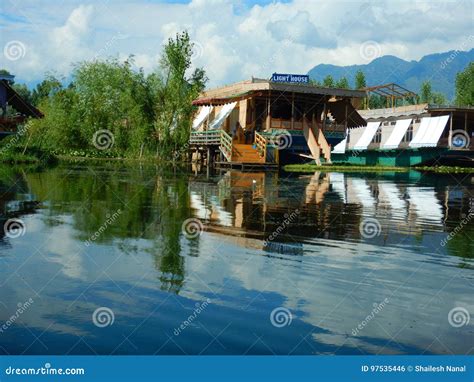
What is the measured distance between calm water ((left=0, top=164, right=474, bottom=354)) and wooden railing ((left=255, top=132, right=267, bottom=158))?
995 inches

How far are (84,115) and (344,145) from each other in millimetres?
27531

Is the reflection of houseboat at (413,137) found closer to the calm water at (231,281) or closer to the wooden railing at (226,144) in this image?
the wooden railing at (226,144)

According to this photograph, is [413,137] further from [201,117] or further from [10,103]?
[10,103]

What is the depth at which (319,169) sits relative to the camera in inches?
1559

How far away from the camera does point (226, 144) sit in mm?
42219

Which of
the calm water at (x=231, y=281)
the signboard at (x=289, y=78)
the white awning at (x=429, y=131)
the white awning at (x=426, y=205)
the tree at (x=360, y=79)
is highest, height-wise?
the tree at (x=360, y=79)

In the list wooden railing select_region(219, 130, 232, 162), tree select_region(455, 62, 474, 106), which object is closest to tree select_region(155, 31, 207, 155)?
wooden railing select_region(219, 130, 232, 162)

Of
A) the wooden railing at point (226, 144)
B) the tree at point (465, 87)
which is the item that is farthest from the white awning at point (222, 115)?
the tree at point (465, 87)

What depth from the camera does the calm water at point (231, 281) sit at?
19.2 ft

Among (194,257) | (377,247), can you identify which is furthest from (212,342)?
(377,247)

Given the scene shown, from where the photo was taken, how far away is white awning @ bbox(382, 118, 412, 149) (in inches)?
1943

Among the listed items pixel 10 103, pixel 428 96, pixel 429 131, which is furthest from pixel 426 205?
pixel 428 96

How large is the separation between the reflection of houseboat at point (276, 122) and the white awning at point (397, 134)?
4.25m

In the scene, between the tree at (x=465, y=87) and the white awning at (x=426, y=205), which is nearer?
the white awning at (x=426, y=205)
